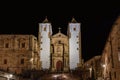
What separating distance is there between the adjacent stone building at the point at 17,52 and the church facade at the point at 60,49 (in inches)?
189

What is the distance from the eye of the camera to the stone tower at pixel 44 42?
81.4 m

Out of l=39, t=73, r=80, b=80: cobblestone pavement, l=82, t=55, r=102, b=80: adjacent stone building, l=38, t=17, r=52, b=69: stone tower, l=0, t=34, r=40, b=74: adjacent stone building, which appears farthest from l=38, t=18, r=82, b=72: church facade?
l=39, t=73, r=80, b=80: cobblestone pavement

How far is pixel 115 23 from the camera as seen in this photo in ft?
136

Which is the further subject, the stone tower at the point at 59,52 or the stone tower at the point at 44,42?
the stone tower at the point at 59,52

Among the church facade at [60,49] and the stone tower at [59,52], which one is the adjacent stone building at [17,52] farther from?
the stone tower at [59,52]

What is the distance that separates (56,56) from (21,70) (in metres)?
12.5

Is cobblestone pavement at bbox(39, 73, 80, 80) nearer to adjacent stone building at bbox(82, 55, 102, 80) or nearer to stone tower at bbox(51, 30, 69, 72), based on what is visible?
adjacent stone building at bbox(82, 55, 102, 80)

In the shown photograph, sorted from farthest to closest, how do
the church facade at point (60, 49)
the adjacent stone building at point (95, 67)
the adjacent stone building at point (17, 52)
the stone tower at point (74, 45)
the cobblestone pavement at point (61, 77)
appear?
1. the church facade at point (60, 49)
2. the stone tower at point (74, 45)
3. the adjacent stone building at point (95, 67)
4. the adjacent stone building at point (17, 52)
5. the cobblestone pavement at point (61, 77)

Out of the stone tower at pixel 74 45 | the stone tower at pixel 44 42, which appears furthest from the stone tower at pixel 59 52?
the stone tower at pixel 44 42

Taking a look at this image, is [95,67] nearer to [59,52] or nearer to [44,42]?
[59,52]

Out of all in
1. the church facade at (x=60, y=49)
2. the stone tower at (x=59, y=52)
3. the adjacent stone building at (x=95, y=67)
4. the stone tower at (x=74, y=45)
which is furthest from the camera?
the stone tower at (x=59, y=52)

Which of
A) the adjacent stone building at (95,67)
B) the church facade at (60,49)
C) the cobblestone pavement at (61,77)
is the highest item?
the church facade at (60,49)

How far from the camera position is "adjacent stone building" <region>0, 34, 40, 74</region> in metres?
75.4

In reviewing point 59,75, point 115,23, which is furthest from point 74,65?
point 115,23
